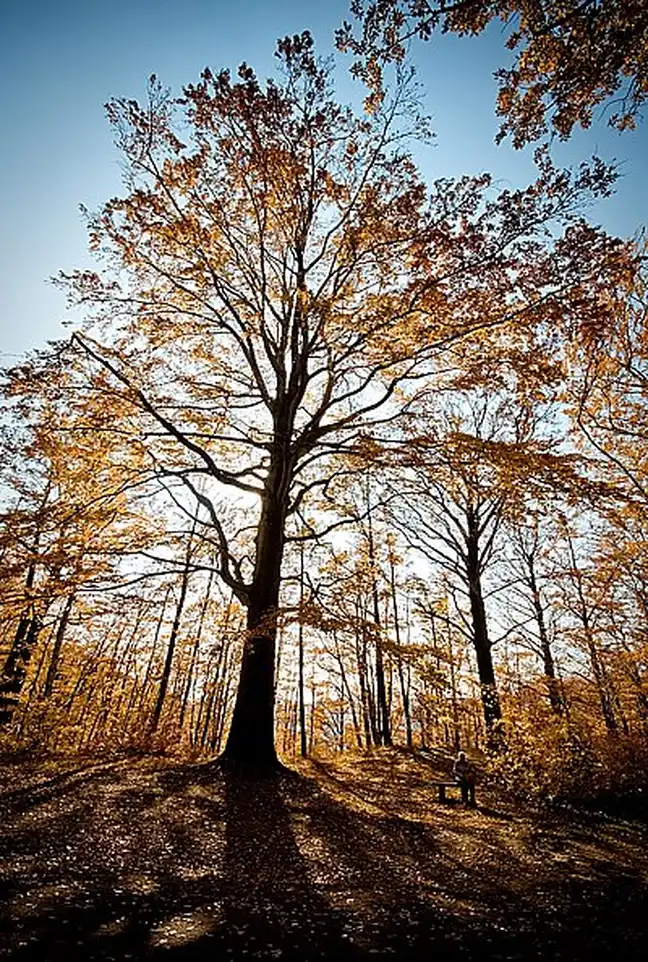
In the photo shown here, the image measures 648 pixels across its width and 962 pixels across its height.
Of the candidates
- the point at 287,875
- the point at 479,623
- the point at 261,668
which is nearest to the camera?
the point at 287,875

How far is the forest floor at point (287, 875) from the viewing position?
3.07 meters

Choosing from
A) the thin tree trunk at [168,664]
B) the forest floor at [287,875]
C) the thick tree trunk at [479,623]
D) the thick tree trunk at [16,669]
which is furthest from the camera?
the thin tree trunk at [168,664]

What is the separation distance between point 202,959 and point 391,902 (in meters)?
1.83

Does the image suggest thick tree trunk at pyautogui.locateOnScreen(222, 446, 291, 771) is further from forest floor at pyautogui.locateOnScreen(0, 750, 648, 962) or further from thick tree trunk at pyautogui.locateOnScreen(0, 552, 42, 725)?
thick tree trunk at pyautogui.locateOnScreen(0, 552, 42, 725)

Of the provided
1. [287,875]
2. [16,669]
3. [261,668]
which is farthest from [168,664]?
[287,875]

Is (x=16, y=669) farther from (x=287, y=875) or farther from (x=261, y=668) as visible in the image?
(x=287, y=875)

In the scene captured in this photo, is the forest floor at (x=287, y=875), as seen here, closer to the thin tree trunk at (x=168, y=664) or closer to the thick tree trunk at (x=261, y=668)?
the thick tree trunk at (x=261, y=668)

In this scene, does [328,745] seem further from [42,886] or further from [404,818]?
[42,886]

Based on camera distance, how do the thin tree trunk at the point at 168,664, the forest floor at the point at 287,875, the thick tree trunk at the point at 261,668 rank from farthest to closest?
the thin tree trunk at the point at 168,664
the thick tree trunk at the point at 261,668
the forest floor at the point at 287,875

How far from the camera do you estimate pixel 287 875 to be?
4508 mm

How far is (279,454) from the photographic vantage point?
9680 millimetres

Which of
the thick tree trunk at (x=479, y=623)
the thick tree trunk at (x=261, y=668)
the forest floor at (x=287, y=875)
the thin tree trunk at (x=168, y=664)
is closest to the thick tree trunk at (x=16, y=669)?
the thin tree trunk at (x=168, y=664)

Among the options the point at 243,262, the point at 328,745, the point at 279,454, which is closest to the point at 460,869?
the point at 279,454

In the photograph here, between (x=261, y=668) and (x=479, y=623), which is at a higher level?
(x=479, y=623)
